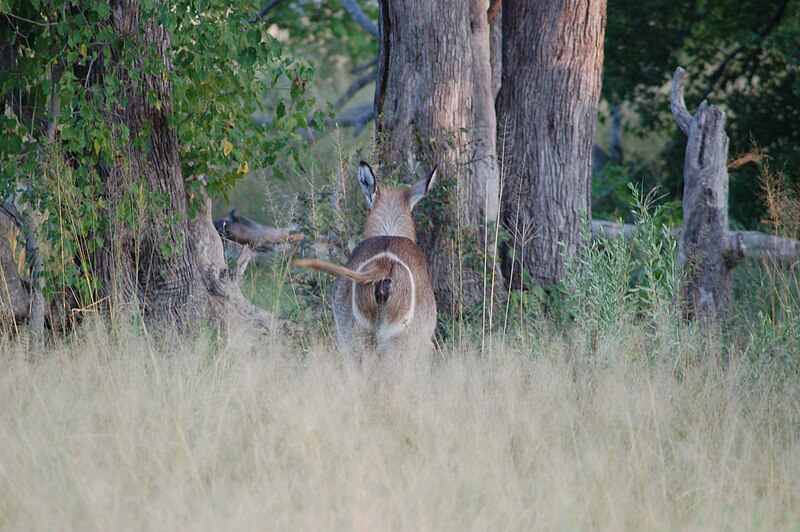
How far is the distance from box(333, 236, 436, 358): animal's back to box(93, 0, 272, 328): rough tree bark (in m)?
1.45

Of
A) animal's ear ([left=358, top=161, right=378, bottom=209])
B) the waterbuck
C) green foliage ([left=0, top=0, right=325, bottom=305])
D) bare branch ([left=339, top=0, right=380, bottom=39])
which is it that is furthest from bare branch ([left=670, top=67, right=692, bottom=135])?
bare branch ([left=339, top=0, right=380, bottom=39])

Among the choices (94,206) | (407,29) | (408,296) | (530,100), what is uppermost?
(407,29)

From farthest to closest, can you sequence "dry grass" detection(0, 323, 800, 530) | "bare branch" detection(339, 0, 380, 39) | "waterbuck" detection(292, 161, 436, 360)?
"bare branch" detection(339, 0, 380, 39), "waterbuck" detection(292, 161, 436, 360), "dry grass" detection(0, 323, 800, 530)

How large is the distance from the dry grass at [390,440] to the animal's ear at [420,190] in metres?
1.36

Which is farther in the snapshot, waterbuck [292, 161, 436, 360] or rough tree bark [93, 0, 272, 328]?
rough tree bark [93, 0, 272, 328]

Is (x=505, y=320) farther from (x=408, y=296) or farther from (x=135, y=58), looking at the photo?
(x=135, y=58)

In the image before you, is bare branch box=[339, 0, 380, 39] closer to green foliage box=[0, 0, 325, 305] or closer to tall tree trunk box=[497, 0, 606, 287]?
tall tree trunk box=[497, 0, 606, 287]

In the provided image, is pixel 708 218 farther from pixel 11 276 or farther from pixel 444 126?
pixel 11 276

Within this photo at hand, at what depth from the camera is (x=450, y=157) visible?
812 cm

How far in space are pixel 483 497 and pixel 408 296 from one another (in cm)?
210

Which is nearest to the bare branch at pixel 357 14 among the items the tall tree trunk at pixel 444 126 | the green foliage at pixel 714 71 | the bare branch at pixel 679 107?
the green foliage at pixel 714 71

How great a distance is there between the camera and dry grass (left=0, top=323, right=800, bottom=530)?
4.38 m

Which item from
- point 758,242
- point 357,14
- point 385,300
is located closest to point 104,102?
point 385,300

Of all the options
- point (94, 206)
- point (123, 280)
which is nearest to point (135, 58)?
point (94, 206)
